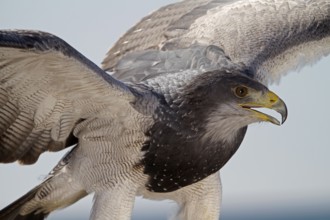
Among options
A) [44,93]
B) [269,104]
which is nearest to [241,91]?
[269,104]

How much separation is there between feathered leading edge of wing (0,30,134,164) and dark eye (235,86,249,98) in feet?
2.63

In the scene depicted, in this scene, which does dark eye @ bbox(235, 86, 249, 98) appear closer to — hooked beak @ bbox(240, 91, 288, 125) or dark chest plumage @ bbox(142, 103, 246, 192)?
hooked beak @ bbox(240, 91, 288, 125)

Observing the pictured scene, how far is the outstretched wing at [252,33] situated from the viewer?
9453 millimetres

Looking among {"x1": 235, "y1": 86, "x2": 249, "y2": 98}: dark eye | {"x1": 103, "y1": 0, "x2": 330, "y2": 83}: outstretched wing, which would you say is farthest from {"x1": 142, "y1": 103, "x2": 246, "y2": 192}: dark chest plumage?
{"x1": 103, "y1": 0, "x2": 330, "y2": 83}: outstretched wing

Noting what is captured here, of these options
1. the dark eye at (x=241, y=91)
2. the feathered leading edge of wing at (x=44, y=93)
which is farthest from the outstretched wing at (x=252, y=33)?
the feathered leading edge of wing at (x=44, y=93)

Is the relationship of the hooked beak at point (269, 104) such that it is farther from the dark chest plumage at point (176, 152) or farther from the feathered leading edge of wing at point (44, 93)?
the feathered leading edge of wing at point (44, 93)

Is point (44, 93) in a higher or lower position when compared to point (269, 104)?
lower

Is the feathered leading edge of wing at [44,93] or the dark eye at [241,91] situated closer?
the feathered leading edge of wing at [44,93]

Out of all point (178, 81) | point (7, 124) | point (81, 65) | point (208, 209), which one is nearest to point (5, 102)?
point (7, 124)

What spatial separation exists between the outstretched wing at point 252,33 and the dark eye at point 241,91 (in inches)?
49.1

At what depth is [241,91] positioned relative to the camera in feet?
25.7

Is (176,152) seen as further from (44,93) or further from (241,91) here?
(44,93)

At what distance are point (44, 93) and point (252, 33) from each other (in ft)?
8.55

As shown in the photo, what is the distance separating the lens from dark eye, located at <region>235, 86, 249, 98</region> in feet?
25.7
